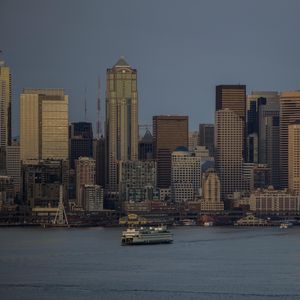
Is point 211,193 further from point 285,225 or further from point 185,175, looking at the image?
point 285,225

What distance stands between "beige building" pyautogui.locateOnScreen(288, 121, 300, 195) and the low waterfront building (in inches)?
357

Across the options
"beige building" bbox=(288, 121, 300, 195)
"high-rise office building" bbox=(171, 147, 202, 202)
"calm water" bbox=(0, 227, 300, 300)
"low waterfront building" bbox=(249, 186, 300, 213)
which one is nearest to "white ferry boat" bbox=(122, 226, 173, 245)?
"calm water" bbox=(0, 227, 300, 300)

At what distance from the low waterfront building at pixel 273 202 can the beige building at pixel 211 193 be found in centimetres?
322

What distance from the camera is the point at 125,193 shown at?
169 metres

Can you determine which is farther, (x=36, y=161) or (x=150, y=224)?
(x=36, y=161)

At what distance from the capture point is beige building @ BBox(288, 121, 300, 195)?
176625mm

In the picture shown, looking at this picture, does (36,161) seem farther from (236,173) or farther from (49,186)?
(236,173)

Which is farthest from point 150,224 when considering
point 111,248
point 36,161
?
point 111,248

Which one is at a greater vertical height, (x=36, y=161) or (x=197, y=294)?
(x=36, y=161)

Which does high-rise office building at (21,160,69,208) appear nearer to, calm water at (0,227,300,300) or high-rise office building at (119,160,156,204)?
high-rise office building at (119,160,156,204)

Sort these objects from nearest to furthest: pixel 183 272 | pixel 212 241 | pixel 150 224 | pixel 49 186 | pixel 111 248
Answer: pixel 183 272 < pixel 111 248 < pixel 212 241 < pixel 150 224 < pixel 49 186

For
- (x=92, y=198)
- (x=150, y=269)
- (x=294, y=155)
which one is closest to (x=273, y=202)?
(x=294, y=155)

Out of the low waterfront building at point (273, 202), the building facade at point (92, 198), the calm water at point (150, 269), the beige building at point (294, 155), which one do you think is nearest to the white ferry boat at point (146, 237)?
the calm water at point (150, 269)

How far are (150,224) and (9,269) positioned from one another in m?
67.2
